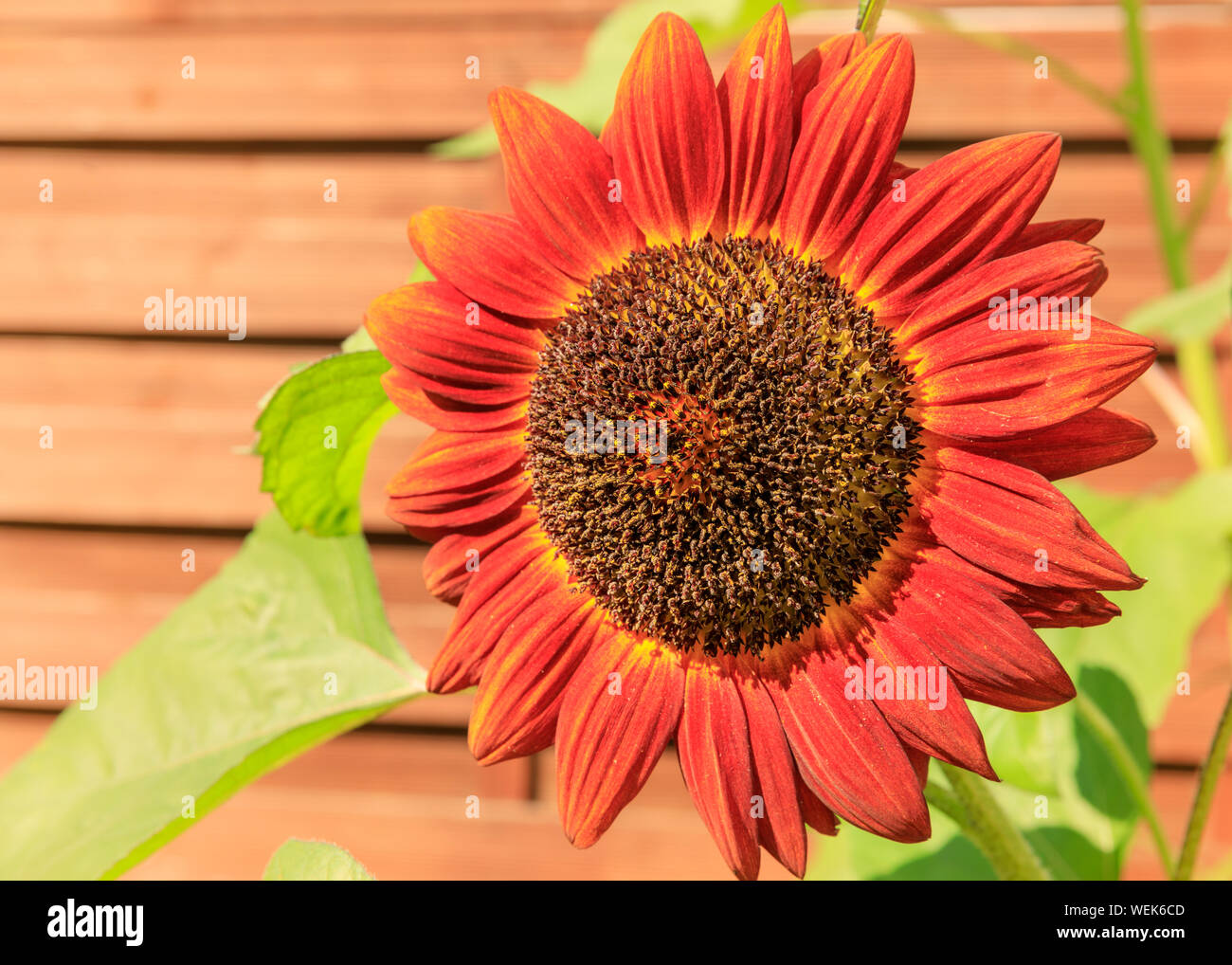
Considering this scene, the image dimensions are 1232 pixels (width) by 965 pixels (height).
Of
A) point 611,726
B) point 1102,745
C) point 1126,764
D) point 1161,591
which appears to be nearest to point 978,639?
point 611,726

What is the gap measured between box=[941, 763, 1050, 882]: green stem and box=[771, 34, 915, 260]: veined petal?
21cm

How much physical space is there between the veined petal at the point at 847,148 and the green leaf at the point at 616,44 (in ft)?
1.20

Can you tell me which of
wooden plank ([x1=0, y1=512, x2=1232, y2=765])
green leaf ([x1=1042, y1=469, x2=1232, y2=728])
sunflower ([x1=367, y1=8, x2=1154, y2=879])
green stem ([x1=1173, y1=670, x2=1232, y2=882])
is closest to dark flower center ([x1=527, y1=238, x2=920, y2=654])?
sunflower ([x1=367, y1=8, x2=1154, y2=879])

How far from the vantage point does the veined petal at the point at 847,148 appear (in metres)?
0.28

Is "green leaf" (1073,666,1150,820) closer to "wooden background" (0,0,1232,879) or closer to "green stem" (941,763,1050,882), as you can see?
"green stem" (941,763,1050,882)

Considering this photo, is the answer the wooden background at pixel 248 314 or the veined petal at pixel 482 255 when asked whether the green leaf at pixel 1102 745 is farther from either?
the wooden background at pixel 248 314

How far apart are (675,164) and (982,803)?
10.7 inches

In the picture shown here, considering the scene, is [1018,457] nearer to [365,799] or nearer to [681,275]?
[681,275]

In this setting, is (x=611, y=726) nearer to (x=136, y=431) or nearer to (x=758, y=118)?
(x=758, y=118)

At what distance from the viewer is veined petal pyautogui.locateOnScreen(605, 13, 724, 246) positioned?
30 centimetres

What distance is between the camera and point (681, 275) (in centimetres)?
34

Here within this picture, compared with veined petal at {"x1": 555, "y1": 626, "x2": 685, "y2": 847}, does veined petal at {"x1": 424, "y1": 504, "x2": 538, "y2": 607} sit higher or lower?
higher

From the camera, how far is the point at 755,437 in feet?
1.03

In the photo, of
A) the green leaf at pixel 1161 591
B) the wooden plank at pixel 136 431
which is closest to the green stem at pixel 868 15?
the green leaf at pixel 1161 591
